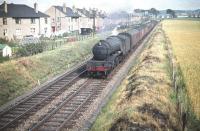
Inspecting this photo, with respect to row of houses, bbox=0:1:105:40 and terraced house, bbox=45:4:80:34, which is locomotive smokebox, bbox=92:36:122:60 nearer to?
row of houses, bbox=0:1:105:40

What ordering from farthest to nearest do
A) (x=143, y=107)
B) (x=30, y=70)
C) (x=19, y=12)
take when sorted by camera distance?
(x=19, y=12) → (x=30, y=70) → (x=143, y=107)

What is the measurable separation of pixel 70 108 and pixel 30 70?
9.92 meters

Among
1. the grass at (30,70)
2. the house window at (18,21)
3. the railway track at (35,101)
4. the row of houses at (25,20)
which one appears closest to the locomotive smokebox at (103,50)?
the railway track at (35,101)

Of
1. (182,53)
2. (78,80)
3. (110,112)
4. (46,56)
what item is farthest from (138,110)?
(182,53)

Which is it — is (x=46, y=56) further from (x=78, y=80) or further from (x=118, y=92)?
(x=118, y=92)

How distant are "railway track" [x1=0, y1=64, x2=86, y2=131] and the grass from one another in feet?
5.15

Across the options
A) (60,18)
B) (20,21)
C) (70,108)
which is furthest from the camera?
(60,18)

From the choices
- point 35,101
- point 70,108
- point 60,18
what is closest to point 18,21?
point 60,18

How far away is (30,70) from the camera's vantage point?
2767 centimetres

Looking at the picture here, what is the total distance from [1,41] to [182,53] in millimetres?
30164

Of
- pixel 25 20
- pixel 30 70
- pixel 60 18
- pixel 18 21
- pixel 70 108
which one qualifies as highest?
pixel 60 18

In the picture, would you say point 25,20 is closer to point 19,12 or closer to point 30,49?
point 19,12

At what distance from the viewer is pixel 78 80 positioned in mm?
27328

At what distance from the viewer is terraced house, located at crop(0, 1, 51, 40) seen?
5791 centimetres
